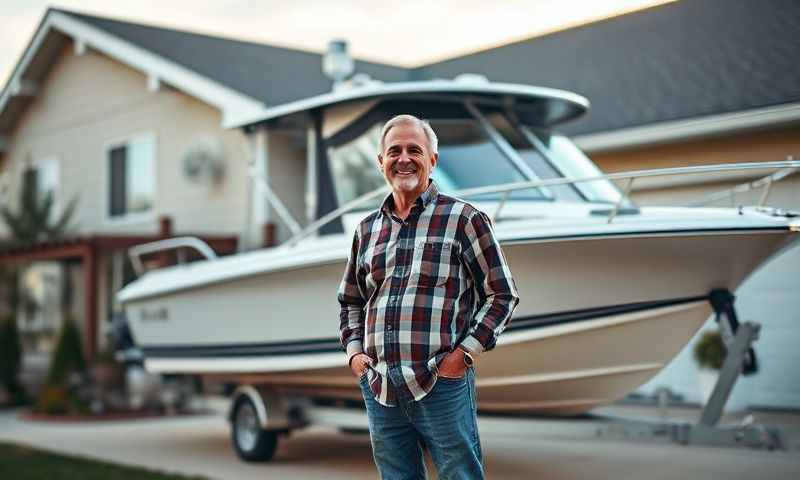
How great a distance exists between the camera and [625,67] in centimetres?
1026

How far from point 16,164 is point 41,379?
4477mm

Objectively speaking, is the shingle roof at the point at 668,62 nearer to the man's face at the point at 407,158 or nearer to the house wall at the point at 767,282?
the house wall at the point at 767,282

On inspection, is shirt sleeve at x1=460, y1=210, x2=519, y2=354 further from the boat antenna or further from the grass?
the boat antenna

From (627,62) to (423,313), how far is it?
7.81 m

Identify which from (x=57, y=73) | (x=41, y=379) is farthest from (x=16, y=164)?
(x=41, y=379)

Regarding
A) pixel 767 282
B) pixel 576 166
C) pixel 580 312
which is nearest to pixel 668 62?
pixel 767 282

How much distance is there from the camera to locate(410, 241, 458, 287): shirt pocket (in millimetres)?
3125

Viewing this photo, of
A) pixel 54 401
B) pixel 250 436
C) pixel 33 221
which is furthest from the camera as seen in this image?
pixel 33 221

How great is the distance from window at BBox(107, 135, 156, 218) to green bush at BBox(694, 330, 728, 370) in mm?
7351

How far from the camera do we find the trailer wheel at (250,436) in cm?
755

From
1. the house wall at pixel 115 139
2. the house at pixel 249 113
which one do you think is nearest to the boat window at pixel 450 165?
the house at pixel 249 113

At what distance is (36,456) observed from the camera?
8.11 metres

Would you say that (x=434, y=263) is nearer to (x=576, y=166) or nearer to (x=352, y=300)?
(x=352, y=300)

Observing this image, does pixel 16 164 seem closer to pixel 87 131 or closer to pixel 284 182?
pixel 87 131
